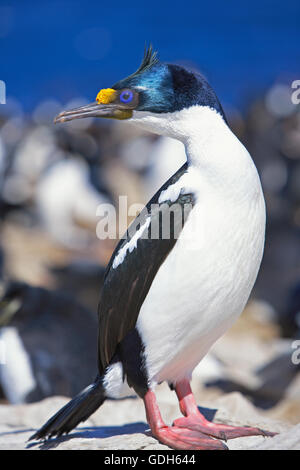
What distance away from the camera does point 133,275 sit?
2879 millimetres

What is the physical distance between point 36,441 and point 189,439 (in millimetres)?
874

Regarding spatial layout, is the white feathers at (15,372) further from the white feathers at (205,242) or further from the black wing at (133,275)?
the white feathers at (205,242)

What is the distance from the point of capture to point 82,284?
356 inches

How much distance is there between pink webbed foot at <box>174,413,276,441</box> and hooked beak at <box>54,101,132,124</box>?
4.75 feet

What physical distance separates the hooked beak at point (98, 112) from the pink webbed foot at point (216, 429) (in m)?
1.45

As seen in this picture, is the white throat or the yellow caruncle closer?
the white throat

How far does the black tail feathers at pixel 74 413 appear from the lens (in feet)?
9.80

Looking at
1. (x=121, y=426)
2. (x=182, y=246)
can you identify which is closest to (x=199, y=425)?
(x=121, y=426)

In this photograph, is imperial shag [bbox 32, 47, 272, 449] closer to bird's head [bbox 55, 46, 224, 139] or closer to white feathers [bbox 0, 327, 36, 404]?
bird's head [bbox 55, 46, 224, 139]

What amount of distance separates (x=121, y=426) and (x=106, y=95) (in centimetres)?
185

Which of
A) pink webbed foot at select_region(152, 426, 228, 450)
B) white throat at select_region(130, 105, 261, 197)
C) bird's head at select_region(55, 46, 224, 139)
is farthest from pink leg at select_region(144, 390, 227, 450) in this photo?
bird's head at select_region(55, 46, 224, 139)

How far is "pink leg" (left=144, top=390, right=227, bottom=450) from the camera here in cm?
279

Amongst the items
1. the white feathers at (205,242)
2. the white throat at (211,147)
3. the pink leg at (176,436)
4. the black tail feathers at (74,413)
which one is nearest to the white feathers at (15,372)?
the black tail feathers at (74,413)

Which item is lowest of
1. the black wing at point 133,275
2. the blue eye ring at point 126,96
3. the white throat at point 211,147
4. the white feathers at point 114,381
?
the white feathers at point 114,381
